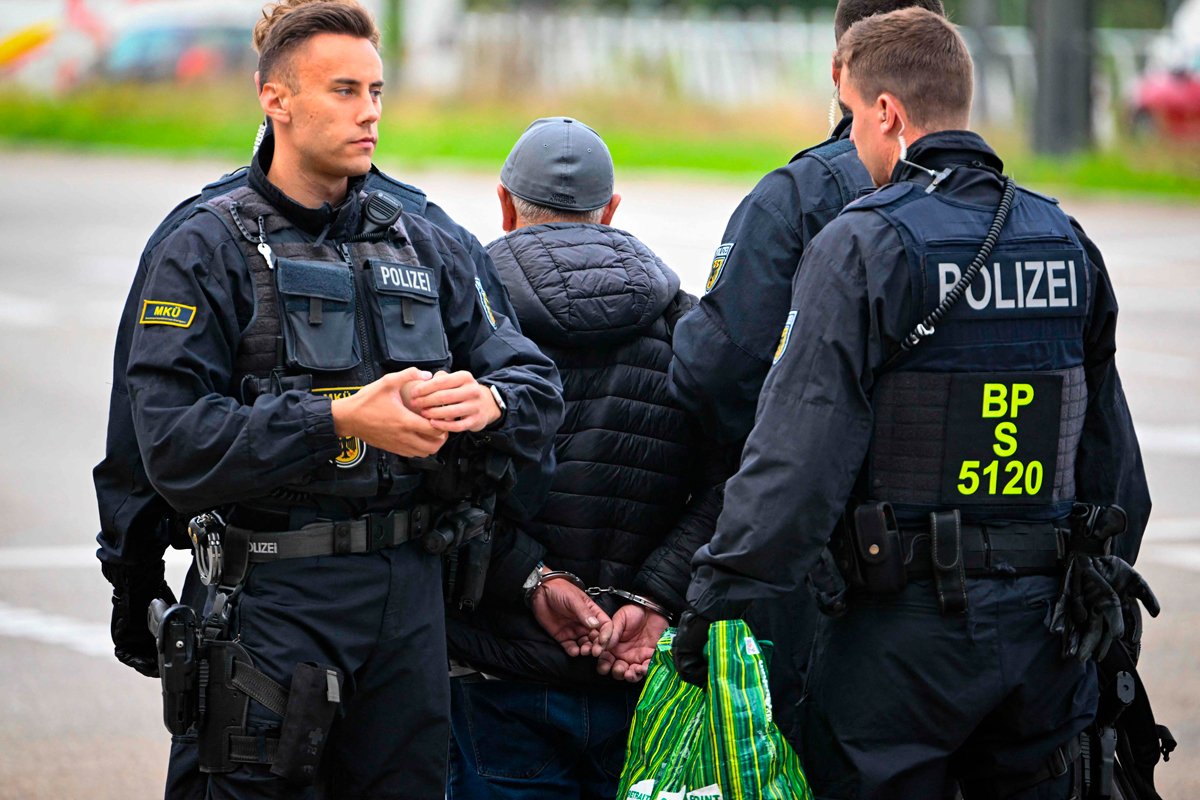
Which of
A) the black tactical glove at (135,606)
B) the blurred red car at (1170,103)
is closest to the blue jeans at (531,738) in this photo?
the black tactical glove at (135,606)

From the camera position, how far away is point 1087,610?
349 centimetres

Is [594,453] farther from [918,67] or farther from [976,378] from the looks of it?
[918,67]

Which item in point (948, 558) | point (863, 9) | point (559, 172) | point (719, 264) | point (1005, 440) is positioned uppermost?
point (863, 9)

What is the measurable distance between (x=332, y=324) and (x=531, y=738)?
117 centimetres

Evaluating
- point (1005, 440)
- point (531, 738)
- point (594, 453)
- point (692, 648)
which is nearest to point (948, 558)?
point (1005, 440)

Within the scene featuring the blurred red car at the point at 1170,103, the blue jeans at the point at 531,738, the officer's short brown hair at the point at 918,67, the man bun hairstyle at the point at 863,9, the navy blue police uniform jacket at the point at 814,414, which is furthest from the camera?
the blurred red car at the point at 1170,103

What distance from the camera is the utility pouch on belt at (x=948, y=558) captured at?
3.39 metres

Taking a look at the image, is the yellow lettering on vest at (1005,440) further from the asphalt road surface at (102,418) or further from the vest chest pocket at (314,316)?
the asphalt road surface at (102,418)

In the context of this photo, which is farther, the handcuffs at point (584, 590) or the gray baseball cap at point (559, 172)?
the gray baseball cap at point (559, 172)

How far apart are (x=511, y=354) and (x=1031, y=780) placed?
1419 mm

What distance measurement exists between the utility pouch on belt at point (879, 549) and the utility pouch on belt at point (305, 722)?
108 cm

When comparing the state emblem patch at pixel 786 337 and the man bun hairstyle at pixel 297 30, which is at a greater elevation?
the man bun hairstyle at pixel 297 30

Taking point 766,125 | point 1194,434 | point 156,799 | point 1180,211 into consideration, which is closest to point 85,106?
point 766,125

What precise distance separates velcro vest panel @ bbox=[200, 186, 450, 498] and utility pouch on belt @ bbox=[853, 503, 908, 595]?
0.92 metres
